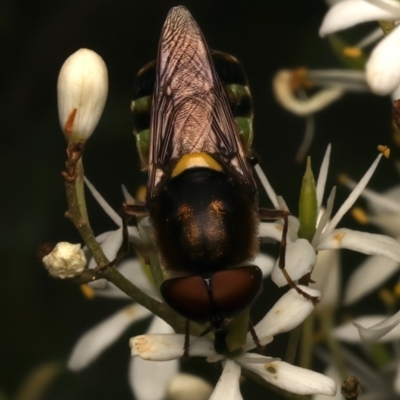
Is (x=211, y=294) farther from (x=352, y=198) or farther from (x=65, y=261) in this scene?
(x=352, y=198)

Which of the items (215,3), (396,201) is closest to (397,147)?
(396,201)

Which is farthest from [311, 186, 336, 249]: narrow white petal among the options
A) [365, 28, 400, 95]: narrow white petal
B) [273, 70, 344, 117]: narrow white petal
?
[273, 70, 344, 117]: narrow white petal

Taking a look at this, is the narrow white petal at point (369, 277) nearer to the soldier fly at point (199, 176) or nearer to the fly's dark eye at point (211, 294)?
the soldier fly at point (199, 176)

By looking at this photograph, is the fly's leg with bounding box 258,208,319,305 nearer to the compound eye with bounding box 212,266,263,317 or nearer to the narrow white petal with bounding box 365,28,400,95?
the compound eye with bounding box 212,266,263,317

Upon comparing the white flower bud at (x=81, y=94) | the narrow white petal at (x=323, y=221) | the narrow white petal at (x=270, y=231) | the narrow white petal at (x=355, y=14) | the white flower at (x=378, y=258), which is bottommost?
the white flower at (x=378, y=258)

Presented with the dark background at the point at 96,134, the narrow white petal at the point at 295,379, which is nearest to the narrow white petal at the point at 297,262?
the narrow white petal at the point at 295,379

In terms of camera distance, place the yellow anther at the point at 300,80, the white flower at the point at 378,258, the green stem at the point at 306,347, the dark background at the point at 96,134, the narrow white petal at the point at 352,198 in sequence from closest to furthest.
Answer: the narrow white petal at the point at 352,198 < the green stem at the point at 306,347 < the white flower at the point at 378,258 < the yellow anther at the point at 300,80 < the dark background at the point at 96,134

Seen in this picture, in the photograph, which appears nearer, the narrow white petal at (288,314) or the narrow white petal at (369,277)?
the narrow white petal at (288,314)

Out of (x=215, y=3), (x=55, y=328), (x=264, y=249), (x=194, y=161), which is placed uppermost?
(x=194, y=161)

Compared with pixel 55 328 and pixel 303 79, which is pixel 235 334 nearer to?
pixel 303 79
